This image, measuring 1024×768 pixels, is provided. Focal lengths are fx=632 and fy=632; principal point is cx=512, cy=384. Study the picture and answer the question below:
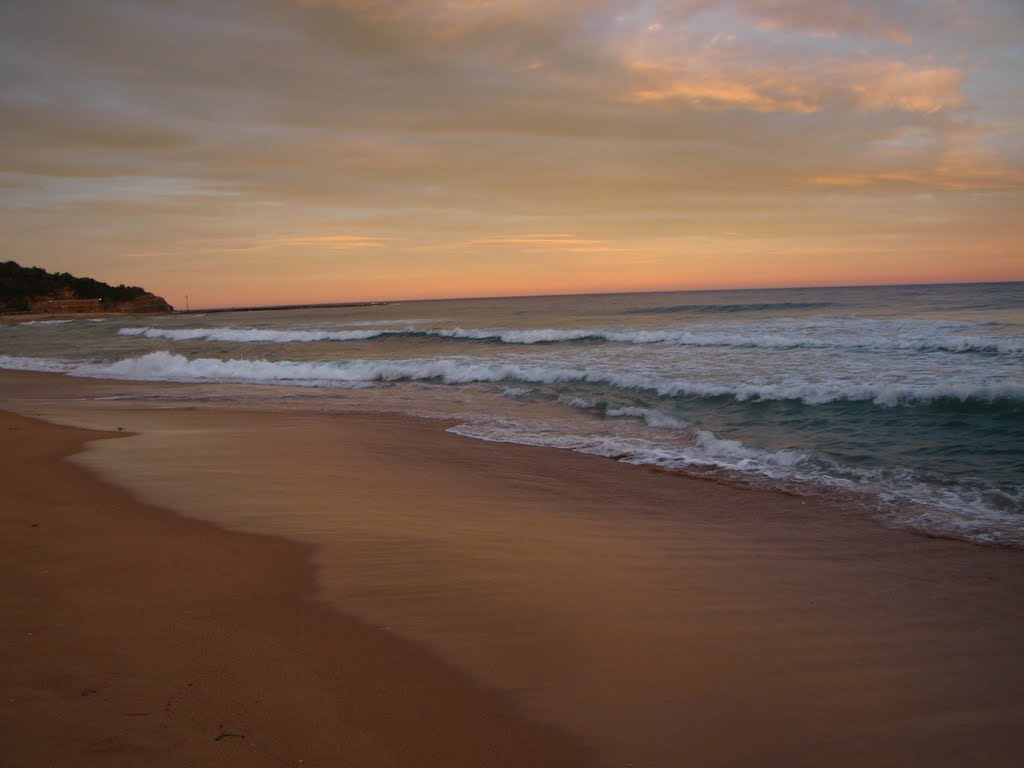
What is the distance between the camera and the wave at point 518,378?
376 inches

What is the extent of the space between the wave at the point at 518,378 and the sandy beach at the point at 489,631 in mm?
5295

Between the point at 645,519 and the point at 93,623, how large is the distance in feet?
12.2

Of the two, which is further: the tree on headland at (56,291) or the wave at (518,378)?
the tree on headland at (56,291)

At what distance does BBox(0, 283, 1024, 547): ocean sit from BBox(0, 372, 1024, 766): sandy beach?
1.29 m

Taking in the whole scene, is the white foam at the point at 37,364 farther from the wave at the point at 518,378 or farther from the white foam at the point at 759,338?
the white foam at the point at 759,338

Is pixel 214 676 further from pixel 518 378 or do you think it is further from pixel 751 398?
pixel 518 378

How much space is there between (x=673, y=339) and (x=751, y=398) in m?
11.9

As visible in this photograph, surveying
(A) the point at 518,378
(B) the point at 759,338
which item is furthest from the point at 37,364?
(B) the point at 759,338

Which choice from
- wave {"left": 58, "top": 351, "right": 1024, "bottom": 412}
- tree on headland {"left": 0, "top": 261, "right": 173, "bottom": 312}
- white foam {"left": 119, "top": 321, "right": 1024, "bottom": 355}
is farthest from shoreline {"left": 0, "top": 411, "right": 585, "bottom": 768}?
tree on headland {"left": 0, "top": 261, "right": 173, "bottom": 312}

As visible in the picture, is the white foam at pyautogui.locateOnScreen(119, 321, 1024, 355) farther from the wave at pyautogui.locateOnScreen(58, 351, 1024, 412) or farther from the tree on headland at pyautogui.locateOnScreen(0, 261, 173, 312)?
the tree on headland at pyautogui.locateOnScreen(0, 261, 173, 312)

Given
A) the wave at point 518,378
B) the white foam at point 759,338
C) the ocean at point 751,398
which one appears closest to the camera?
the ocean at point 751,398

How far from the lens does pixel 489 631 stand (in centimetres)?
305

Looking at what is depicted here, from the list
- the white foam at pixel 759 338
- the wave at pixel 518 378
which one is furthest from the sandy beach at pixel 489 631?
the white foam at pixel 759 338

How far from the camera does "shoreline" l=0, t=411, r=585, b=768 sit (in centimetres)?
212
